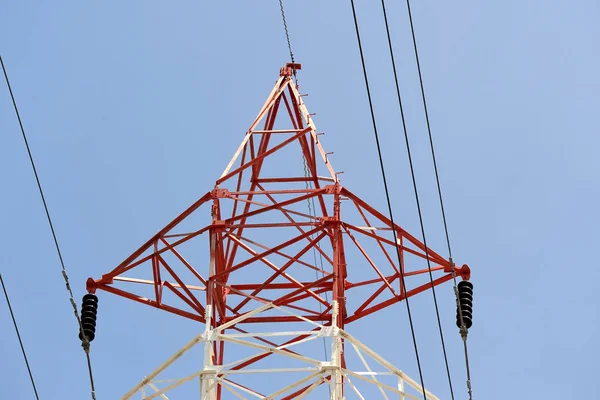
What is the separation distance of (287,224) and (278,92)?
5.76 m

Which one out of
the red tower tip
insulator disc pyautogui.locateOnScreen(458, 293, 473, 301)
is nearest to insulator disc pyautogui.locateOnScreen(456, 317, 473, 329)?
insulator disc pyautogui.locateOnScreen(458, 293, 473, 301)

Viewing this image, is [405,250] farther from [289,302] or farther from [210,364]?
[210,364]

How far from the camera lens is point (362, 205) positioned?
36.4 metres

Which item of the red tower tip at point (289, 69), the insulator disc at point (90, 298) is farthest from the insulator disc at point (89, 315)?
the red tower tip at point (289, 69)

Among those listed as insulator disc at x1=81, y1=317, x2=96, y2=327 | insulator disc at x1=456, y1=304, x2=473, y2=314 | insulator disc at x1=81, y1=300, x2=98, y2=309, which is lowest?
insulator disc at x1=456, y1=304, x2=473, y2=314

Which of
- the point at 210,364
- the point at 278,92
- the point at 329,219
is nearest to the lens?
the point at 210,364

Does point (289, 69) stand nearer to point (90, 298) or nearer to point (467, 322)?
point (90, 298)

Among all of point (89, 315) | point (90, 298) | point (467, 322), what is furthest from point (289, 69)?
point (467, 322)

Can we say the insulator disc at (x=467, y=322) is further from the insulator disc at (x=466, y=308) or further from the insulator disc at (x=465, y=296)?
the insulator disc at (x=465, y=296)

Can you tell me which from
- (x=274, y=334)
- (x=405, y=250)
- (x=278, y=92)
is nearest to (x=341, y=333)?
(x=274, y=334)

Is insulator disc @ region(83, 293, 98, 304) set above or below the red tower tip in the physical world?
below

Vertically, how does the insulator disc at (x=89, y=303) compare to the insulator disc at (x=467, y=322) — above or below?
above

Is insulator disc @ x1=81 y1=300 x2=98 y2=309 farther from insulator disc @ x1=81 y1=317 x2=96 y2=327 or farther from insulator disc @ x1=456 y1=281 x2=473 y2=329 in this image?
insulator disc @ x1=456 y1=281 x2=473 y2=329

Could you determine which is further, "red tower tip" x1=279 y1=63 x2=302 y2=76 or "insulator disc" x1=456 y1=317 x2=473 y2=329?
"red tower tip" x1=279 y1=63 x2=302 y2=76
